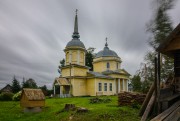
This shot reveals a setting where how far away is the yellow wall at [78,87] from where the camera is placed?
41.9 m

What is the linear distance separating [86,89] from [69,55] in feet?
24.6

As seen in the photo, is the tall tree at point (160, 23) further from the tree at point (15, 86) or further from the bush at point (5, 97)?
the tree at point (15, 86)

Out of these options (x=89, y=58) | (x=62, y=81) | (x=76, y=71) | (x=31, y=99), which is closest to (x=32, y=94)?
(x=31, y=99)

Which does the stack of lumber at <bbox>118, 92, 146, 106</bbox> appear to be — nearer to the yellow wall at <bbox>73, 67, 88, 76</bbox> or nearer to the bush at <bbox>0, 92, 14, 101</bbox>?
the bush at <bbox>0, 92, 14, 101</bbox>

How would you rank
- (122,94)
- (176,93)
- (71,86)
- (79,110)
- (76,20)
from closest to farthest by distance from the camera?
(176,93)
(79,110)
(122,94)
(71,86)
(76,20)

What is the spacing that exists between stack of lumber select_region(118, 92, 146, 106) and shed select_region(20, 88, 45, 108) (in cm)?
751

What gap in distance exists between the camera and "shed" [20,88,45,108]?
19656mm

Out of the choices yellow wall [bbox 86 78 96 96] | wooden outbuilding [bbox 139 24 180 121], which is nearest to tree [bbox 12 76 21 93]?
yellow wall [bbox 86 78 96 96]

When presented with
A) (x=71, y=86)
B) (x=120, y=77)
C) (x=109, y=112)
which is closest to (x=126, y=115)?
(x=109, y=112)

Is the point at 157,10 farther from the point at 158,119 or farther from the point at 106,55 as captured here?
the point at 106,55

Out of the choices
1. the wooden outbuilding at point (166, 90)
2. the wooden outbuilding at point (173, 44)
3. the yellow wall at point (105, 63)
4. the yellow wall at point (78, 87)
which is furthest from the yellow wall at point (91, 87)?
the wooden outbuilding at point (173, 44)

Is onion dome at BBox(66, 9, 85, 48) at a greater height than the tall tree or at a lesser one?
greater

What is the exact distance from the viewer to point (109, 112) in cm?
1439

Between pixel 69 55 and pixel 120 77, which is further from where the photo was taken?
pixel 120 77
